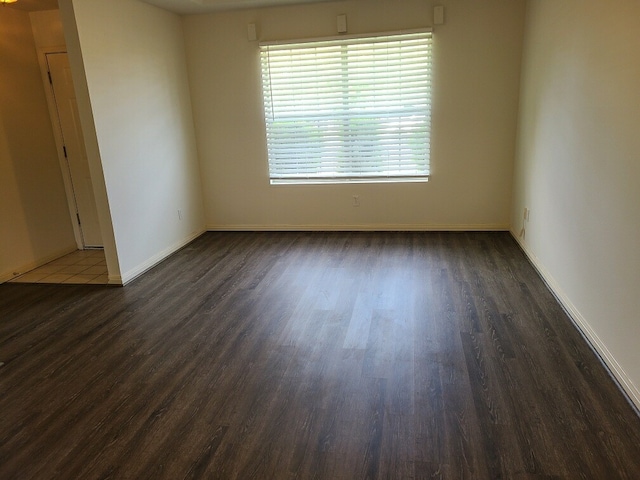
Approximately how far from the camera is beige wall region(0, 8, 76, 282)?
4.08 m

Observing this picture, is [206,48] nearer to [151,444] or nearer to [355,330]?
[355,330]

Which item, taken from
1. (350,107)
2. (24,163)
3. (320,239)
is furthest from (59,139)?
(350,107)

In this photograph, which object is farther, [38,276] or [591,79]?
[38,276]

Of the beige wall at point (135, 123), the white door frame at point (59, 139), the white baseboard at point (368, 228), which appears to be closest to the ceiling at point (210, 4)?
the beige wall at point (135, 123)

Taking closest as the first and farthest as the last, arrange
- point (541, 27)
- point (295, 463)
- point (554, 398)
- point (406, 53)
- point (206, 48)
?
point (295, 463) → point (554, 398) → point (541, 27) → point (406, 53) → point (206, 48)

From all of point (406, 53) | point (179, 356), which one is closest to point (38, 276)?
point (179, 356)

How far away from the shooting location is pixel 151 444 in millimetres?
1953

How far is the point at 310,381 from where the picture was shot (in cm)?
235

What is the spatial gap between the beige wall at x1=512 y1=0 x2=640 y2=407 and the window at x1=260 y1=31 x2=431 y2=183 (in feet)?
3.88

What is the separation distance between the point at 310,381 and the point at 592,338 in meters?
1.65

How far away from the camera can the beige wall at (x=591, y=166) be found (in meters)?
2.14

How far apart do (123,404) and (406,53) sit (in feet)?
13.3

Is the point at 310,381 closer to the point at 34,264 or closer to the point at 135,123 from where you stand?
the point at 135,123

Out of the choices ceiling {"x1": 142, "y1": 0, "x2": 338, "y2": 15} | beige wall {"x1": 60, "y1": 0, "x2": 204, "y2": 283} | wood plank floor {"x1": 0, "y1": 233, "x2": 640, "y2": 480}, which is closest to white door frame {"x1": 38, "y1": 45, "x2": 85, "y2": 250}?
beige wall {"x1": 60, "y1": 0, "x2": 204, "y2": 283}
